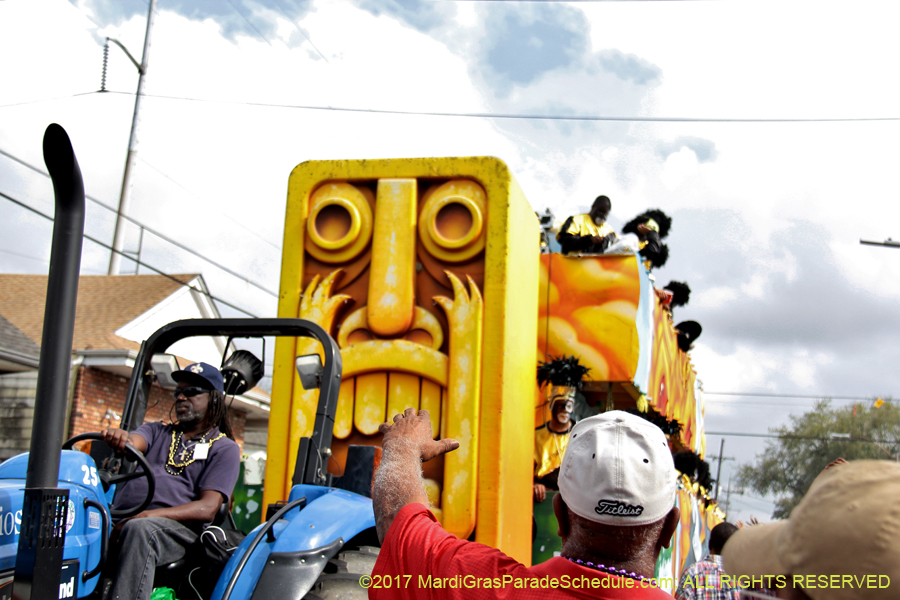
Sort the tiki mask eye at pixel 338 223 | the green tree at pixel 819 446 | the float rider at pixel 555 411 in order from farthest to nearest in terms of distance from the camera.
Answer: the float rider at pixel 555 411 → the tiki mask eye at pixel 338 223 → the green tree at pixel 819 446

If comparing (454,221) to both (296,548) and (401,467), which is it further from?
(401,467)

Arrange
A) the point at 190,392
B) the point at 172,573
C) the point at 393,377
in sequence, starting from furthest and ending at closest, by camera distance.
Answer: the point at 393,377
the point at 190,392
the point at 172,573

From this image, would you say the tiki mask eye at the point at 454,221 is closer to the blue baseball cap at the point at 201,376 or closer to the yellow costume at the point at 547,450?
the blue baseball cap at the point at 201,376

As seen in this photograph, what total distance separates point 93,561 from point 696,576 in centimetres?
225

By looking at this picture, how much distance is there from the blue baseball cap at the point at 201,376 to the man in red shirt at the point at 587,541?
2.36 meters

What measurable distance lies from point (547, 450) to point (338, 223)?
2884mm

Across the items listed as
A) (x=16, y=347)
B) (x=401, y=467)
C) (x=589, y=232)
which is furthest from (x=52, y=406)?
(x=16, y=347)

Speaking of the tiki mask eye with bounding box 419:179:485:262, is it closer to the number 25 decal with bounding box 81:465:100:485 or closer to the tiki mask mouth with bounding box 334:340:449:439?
the tiki mask mouth with bounding box 334:340:449:439

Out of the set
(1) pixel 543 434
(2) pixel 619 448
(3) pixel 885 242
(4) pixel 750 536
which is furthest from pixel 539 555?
(3) pixel 885 242

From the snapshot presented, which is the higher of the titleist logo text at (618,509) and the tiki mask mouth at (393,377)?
the tiki mask mouth at (393,377)

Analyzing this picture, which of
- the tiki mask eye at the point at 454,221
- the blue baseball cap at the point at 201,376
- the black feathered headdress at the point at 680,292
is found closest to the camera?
the blue baseball cap at the point at 201,376

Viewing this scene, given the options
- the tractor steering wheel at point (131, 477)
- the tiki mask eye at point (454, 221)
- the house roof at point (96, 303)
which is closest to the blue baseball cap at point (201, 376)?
the tractor steering wheel at point (131, 477)

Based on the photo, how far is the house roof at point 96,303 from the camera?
47.3 ft

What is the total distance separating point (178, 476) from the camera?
3543 millimetres
